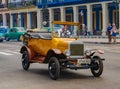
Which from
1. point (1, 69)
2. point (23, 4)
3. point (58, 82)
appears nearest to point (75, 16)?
point (23, 4)

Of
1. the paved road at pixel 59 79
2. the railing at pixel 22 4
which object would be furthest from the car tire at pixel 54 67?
the railing at pixel 22 4

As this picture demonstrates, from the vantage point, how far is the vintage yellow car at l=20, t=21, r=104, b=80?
44.2 feet

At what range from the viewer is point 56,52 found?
43.8ft

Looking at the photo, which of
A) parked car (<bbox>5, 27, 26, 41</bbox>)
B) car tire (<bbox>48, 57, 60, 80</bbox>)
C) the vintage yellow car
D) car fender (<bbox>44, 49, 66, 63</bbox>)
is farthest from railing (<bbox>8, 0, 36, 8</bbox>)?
car tire (<bbox>48, 57, 60, 80</bbox>)

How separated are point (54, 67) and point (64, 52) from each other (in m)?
0.64

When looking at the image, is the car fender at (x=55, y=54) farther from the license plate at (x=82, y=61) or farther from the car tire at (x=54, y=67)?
the license plate at (x=82, y=61)

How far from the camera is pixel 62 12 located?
5991 centimetres

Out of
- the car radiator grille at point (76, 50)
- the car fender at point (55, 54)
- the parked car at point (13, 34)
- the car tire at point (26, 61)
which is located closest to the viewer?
the car fender at point (55, 54)

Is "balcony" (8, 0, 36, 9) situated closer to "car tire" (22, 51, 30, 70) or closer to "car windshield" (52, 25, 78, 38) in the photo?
→ "car tire" (22, 51, 30, 70)

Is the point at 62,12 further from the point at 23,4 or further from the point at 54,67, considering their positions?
the point at 54,67

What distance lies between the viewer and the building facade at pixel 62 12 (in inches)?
2077

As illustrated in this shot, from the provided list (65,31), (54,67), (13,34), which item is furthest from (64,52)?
(13,34)

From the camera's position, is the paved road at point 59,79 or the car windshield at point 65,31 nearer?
the paved road at point 59,79

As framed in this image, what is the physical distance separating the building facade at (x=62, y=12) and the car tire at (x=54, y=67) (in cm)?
3053
